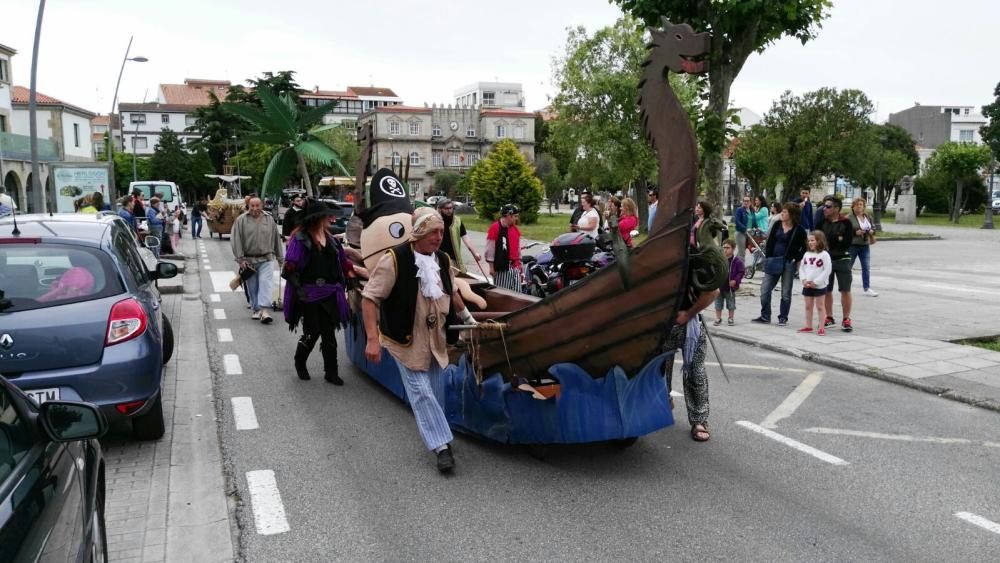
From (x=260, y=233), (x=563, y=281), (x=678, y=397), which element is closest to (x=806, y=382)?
(x=678, y=397)

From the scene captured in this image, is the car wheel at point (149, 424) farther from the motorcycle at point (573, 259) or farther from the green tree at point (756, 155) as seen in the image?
the green tree at point (756, 155)

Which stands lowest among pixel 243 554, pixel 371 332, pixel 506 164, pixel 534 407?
pixel 243 554

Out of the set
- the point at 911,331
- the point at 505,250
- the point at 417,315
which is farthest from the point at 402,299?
the point at 911,331

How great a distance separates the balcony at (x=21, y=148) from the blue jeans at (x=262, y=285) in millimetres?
34170

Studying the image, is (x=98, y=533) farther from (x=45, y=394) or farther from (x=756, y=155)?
(x=756, y=155)

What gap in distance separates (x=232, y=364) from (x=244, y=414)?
197cm

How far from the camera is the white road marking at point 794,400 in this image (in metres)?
6.14

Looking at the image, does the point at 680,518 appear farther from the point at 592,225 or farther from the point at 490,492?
the point at 592,225

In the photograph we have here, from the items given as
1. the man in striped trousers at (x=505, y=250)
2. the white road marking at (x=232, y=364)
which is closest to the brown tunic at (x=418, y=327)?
the white road marking at (x=232, y=364)

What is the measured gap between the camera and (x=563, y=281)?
28.4 ft

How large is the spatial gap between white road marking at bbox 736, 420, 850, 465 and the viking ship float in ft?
4.29

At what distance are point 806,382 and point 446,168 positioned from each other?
8592 cm

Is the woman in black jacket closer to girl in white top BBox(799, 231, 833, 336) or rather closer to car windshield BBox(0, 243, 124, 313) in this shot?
girl in white top BBox(799, 231, 833, 336)

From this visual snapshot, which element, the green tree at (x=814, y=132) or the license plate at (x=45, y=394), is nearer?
the license plate at (x=45, y=394)
